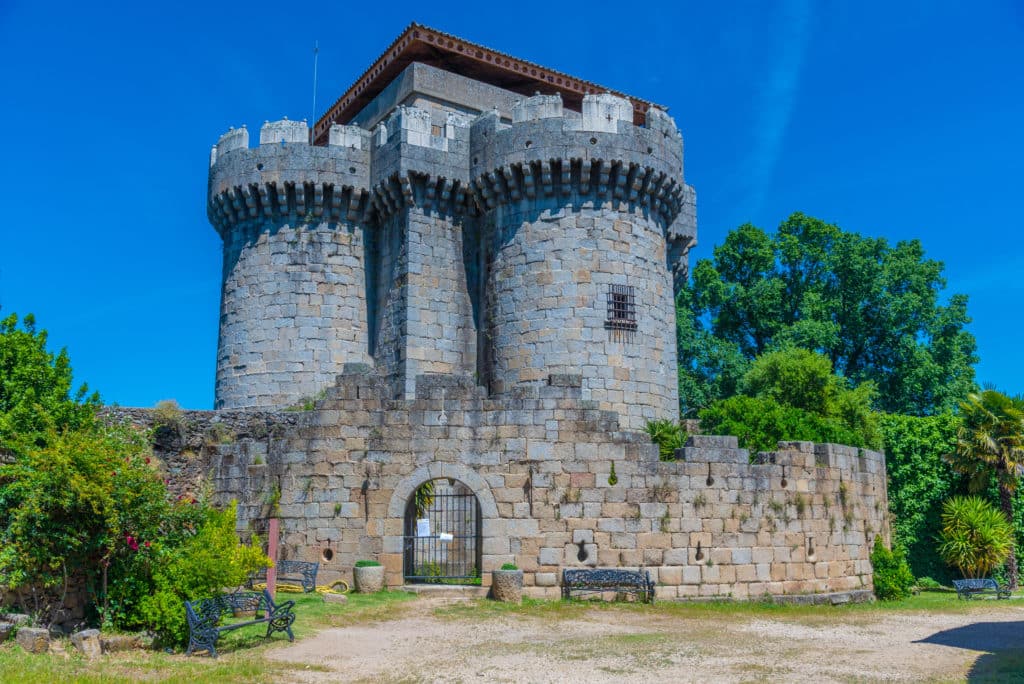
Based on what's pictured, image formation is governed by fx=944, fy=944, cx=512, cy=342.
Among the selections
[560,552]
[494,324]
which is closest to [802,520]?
[560,552]

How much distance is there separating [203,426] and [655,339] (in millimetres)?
11448

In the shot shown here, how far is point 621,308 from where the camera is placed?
24172 millimetres

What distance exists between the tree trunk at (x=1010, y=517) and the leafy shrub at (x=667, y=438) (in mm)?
10790

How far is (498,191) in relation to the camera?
25078 mm

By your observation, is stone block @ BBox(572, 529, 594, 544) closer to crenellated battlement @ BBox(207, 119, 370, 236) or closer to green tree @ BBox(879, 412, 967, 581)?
crenellated battlement @ BBox(207, 119, 370, 236)

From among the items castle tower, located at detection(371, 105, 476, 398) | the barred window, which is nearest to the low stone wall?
castle tower, located at detection(371, 105, 476, 398)

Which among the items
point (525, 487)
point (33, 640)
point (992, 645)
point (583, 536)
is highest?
point (525, 487)

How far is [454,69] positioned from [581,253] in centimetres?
937

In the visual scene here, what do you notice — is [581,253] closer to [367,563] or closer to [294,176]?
[294,176]

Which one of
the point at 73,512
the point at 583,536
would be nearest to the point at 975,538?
the point at 583,536

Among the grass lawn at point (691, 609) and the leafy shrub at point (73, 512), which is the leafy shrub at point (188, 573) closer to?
the leafy shrub at point (73, 512)

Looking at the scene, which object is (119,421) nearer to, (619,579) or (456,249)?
(456,249)

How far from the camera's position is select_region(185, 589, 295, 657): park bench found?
12227 mm

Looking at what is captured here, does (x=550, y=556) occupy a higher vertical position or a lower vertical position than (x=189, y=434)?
lower
